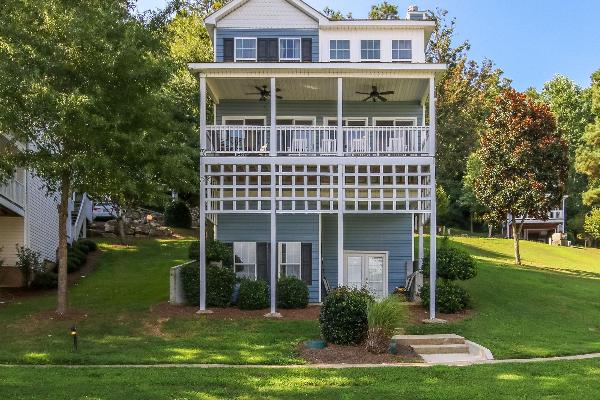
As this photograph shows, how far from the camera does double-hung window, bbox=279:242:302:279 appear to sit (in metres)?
20.7

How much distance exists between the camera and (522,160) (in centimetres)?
3008

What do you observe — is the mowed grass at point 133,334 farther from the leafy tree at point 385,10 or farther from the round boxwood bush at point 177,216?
the leafy tree at point 385,10

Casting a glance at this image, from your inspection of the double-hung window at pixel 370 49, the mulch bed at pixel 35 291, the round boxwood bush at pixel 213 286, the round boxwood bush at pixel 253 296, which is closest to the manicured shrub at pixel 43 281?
the mulch bed at pixel 35 291

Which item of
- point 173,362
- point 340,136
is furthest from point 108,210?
point 173,362

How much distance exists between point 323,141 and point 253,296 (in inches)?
204

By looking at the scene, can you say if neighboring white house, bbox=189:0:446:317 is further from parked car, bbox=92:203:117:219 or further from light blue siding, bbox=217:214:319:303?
parked car, bbox=92:203:117:219

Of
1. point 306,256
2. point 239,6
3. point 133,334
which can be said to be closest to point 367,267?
point 306,256

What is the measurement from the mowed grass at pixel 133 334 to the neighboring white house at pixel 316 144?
2.30 meters

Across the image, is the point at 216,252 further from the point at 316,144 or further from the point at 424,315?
the point at 424,315

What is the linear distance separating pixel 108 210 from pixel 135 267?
13531 mm

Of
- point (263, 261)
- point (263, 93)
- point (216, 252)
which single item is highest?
point (263, 93)

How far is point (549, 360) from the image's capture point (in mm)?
13438

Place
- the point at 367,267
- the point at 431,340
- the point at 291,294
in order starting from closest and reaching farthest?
the point at 431,340
the point at 291,294
the point at 367,267

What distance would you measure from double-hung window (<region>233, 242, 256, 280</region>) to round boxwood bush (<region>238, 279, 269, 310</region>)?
4.77 ft
